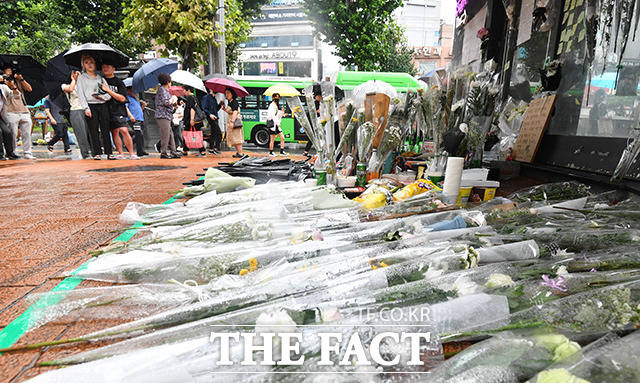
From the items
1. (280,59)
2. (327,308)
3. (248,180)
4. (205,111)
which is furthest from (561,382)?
(280,59)

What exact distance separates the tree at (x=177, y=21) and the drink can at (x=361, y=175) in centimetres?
741

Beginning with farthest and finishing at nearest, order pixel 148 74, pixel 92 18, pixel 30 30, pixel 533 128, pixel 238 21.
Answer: pixel 30 30
pixel 92 18
pixel 238 21
pixel 148 74
pixel 533 128

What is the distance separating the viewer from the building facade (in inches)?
1276

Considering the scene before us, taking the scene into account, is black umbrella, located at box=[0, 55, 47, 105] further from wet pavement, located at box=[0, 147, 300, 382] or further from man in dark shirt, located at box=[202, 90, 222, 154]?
wet pavement, located at box=[0, 147, 300, 382]

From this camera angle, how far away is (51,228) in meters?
2.08

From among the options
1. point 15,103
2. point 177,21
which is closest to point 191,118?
point 177,21

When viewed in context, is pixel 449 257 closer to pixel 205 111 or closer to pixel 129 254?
pixel 129 254

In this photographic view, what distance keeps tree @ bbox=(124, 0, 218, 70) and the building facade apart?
77.5 feet

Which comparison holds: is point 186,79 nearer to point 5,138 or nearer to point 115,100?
point 115,100

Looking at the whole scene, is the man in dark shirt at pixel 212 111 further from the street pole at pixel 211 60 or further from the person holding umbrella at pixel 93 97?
the person holding umbrella at pixel 93 97

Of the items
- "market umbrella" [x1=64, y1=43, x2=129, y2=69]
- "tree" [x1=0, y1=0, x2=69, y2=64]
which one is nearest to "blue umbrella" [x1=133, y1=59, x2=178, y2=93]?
"market umbrella" [x1=64, y1=43, x2=129, y2=69]

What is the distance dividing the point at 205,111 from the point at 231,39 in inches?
101

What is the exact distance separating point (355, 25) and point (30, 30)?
16.1 m

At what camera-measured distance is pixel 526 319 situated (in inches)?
34.3
